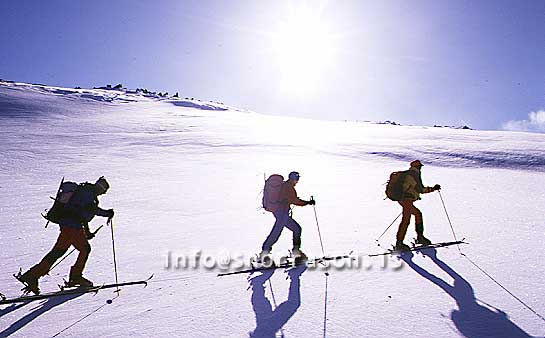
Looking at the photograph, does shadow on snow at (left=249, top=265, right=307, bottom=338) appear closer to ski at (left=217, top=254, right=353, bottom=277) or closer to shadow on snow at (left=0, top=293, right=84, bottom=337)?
ski at (left=217, top=254, right=353, bottom=277)

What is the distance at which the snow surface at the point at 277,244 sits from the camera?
Result: 401 cm

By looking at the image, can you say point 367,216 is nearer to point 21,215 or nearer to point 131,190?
point 131,190

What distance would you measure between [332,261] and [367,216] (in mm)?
3242

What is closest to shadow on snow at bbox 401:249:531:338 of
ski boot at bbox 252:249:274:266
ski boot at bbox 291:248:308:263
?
ski boot at bbox 291:248:308:263

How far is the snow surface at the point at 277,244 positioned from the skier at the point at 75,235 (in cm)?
29

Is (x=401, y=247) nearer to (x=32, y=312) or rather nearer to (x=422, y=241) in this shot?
(x=422, y=241)

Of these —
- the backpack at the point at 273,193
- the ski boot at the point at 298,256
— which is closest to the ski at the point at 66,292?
the backpack at the point at 273,193

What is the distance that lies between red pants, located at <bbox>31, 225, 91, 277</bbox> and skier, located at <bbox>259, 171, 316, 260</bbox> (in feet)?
8.10

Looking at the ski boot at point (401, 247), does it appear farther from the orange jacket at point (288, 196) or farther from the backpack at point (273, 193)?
the backpack at point (273, 193)

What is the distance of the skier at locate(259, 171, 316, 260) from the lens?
5.86 meters

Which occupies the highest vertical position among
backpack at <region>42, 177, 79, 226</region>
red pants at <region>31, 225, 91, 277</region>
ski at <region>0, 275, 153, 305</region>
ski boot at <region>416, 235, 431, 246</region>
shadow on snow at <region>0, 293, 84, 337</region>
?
backpack at <region>42, 177, 79, 226</region>

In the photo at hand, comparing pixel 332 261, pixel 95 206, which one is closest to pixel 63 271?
pixel 95 206

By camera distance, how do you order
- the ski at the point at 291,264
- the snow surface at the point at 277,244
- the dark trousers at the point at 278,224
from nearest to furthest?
1. the snow surface at the point at 277,244
2. the ski at the point at 291,264
3. the dark trousers at the point at 278,224

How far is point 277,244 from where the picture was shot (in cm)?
697
